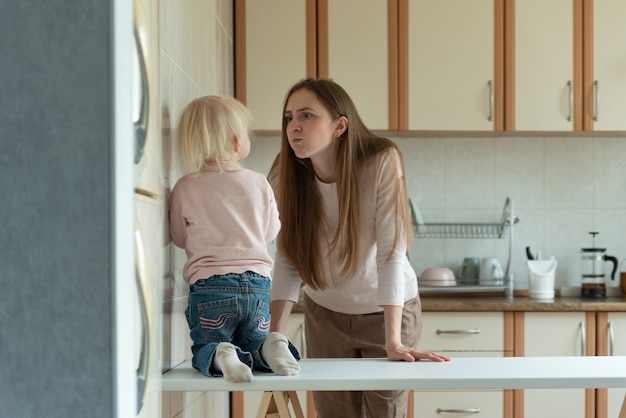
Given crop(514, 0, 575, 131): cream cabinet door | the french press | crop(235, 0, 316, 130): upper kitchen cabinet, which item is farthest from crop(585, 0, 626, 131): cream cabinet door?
crop(235, 0, 316, 130): upper kitchen cabinet

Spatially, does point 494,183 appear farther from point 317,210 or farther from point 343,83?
point 317,210

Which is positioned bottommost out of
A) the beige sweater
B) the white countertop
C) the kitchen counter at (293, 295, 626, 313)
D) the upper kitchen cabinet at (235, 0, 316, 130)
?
the kitchen counter at (293, 295, 626, 313)

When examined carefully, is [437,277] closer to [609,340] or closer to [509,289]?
[509,289]

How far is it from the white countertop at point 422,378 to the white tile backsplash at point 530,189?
1.88 m

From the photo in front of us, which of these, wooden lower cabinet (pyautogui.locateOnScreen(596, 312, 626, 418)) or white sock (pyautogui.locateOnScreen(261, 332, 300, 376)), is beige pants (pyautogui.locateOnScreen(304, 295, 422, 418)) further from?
wooden lower cabinet (pyautogui.locateOnScreen(596, 312, 626, 418))

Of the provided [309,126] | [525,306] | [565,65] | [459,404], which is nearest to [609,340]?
[525,306]

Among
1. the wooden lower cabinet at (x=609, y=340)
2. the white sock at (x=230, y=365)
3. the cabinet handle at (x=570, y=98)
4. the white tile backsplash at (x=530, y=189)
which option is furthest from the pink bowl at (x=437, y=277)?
the white sock at (x=230, y=365)

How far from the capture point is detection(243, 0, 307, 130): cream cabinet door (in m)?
3.44

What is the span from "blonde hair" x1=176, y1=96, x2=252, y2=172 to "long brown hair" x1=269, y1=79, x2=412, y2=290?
0.30m
